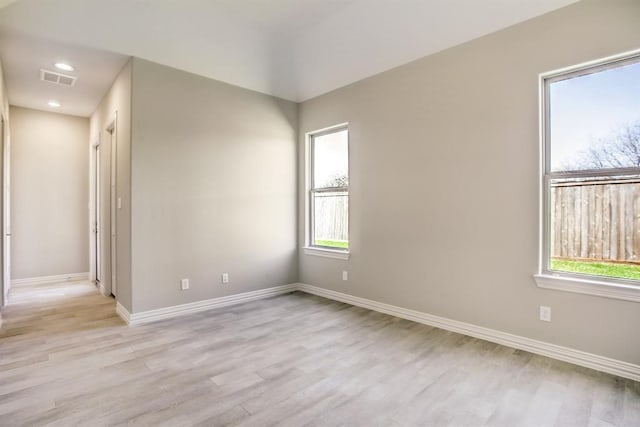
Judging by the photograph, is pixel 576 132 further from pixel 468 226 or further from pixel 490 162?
pixel 468 226

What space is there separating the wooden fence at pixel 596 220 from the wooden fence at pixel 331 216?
229cm

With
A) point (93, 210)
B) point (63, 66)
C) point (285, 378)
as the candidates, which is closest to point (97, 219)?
point (93, 210)

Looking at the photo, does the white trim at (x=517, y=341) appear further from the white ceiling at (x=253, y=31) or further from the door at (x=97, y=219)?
the door at (x=97, y=219)

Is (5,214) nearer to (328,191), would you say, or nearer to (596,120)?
(328,191)

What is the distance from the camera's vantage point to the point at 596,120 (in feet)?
8.30

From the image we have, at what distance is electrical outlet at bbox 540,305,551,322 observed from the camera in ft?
8.71

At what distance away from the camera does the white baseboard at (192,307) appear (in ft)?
11.2

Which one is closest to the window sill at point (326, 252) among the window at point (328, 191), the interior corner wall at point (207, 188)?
the window at point (328, 191)

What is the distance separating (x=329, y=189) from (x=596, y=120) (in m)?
2.87

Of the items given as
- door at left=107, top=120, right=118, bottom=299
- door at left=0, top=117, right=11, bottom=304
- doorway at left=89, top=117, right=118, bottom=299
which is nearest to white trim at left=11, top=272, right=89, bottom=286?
doorway at left=89, top=117, right=118, bottom=299

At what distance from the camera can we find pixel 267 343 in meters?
2.92

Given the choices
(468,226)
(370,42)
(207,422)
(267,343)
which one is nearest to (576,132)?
(468,226)

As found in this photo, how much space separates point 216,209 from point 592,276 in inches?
147

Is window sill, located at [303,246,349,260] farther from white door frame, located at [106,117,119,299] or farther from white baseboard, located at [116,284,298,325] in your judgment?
white door frame, located at [106,117,119,299]
